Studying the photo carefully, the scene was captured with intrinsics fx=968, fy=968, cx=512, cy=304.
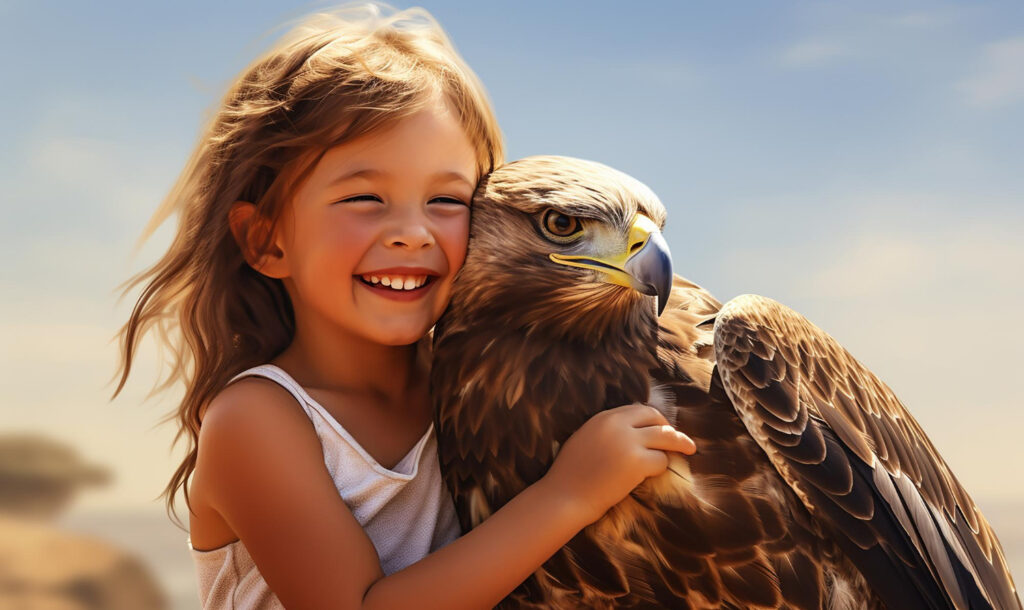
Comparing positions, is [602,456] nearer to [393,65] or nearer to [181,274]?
[393,65]

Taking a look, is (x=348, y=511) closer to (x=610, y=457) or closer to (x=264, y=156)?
(x=610, y=457)

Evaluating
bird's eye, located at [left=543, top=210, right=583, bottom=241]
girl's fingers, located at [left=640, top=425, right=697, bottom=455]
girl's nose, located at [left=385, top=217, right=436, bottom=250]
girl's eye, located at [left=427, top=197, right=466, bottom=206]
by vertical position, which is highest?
bird's eye, located at [left=543, top=210, right=583, bottom=241]

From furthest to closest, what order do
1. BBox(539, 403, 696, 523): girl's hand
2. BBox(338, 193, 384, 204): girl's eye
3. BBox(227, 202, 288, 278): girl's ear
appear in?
BBox(227, 202, 288, 278): girl's ear
BBox(338, 193, 384, 204): girl's eye
BBox(539, 403, 696, 523): girl's hand

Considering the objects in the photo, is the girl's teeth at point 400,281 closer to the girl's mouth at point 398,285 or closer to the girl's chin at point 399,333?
the girl's mouth at point 398,285

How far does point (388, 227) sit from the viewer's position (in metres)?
2.68

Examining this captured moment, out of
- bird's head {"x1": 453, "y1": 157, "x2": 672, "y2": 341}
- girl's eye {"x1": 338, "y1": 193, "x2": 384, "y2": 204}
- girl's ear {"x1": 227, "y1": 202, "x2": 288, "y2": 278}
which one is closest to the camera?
bird's head {"x1": 453, "y1": 157, "x2": 672, "y2": 341}

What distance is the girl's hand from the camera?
2.38m

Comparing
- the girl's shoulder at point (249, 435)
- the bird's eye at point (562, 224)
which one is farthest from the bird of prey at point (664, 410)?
the girl's shoulder at point (249, 435)

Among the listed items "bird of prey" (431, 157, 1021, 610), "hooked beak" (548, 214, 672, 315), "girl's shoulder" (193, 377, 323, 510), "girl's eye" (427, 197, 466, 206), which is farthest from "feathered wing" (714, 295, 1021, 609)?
"girl's shoulder" (193, 377, 323, 510)

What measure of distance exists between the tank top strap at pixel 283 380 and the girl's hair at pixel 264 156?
253mm

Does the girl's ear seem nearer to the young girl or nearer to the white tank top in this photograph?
the young girl

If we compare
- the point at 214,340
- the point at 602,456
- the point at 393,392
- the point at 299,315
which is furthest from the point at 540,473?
the point at 214,340

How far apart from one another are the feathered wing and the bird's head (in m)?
0.32

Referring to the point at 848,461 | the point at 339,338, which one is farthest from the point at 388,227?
the point at 848,461
